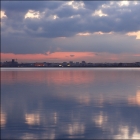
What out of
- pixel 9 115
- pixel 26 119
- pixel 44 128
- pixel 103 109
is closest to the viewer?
Answer: pixel 44 128

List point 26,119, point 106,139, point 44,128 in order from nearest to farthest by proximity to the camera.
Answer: point 106,139 < point 44,128 < point 26,119

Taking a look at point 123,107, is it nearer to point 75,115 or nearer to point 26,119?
point 75,115

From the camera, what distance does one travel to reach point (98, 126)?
8.39 m

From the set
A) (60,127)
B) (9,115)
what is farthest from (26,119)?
(60,127)

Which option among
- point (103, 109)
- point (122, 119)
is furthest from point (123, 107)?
point (122, 119)

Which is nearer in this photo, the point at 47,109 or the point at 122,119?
the point at 122,119

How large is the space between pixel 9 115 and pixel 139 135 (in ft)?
15.1

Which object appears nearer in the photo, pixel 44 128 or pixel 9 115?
pixel 44 128

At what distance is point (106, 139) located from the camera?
7039mm

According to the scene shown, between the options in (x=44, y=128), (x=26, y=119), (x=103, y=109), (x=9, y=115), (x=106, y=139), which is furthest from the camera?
(x=103, y=109)

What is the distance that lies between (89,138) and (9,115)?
3.86 meters

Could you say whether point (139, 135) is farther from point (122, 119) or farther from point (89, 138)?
point (122, 119)

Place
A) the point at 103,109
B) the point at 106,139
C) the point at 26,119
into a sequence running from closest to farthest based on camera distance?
the point at 106,139, the point at 26,119, the point at 103,109

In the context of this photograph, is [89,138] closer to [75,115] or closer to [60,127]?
[60,127]
